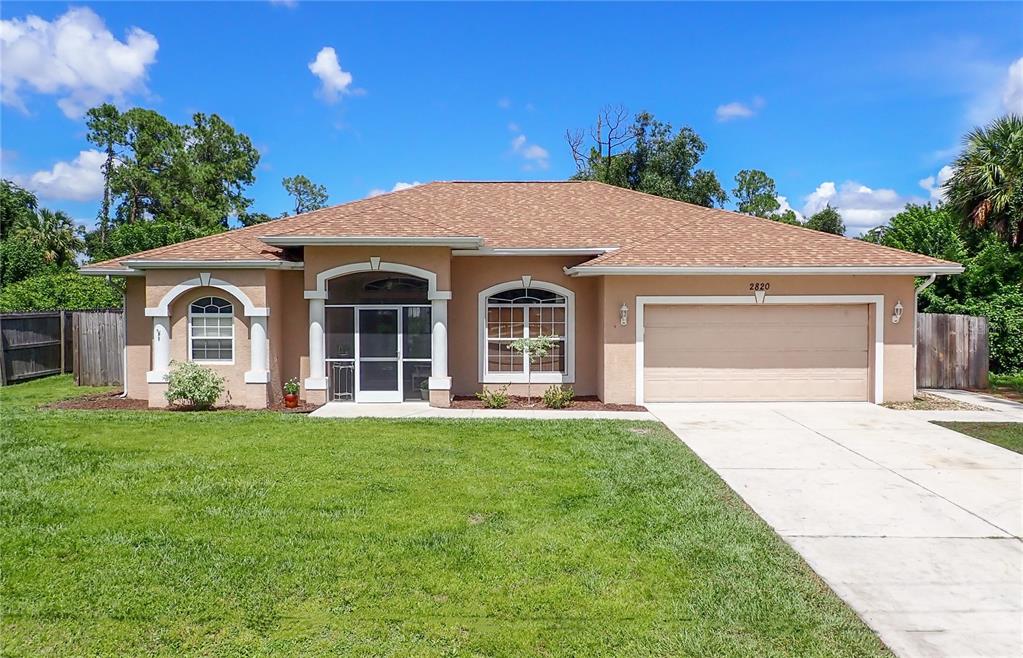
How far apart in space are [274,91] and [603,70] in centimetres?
1297

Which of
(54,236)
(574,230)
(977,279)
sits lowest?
(977,279)

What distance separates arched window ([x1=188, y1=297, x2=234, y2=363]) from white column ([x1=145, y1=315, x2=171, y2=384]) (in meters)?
0.42

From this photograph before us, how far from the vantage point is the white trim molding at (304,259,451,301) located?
1246 centimetres

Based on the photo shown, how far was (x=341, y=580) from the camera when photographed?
4.51 metres

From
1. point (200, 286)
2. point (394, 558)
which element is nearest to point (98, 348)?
point (200, 286)

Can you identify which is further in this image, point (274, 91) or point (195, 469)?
point (274, 91)

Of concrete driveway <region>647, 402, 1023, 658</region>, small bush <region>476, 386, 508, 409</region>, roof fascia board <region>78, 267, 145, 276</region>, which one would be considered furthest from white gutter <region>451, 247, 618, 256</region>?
roof fascia board <region>78, 267, 145, 276</region>

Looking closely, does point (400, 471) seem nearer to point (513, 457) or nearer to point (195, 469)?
point (513, 457)

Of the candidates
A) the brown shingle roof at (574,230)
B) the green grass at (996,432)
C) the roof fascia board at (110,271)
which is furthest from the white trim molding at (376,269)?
the green grass at (996,432)

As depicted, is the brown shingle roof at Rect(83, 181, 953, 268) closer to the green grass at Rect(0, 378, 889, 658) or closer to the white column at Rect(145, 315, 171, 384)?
the white column at Rect(145, 315, 171, 384)

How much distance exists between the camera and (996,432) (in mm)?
10016

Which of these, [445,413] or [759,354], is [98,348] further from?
[759,354]

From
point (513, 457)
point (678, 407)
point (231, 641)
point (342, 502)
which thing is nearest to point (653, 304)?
point (678, 407)

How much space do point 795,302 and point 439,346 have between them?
25.2 feet
